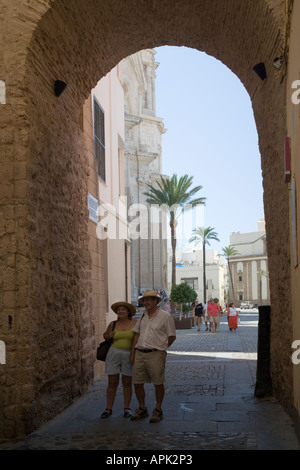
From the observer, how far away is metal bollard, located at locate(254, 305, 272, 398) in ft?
28.7

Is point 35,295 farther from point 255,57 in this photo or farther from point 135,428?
point 255,57

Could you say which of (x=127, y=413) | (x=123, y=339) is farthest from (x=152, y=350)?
(x=127, y=413)

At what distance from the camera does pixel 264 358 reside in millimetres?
8859

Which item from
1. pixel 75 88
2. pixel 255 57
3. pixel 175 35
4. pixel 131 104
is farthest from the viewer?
pixel 131 104

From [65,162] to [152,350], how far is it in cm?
302

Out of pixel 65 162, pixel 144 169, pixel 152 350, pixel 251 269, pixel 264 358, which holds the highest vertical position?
pixel 144 169

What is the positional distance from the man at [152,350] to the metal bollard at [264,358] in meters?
1.95

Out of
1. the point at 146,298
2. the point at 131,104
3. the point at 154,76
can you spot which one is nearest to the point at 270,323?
the point at 146,298

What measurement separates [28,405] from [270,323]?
3892 mm

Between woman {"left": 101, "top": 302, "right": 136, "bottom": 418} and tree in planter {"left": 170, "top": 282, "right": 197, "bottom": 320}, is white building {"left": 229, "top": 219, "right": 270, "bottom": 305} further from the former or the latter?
woman {"left": 101, "top": 302, "right": 136, "bottom": 418}

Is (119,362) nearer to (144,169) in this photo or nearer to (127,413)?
(127,413)

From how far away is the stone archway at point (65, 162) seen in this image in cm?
678

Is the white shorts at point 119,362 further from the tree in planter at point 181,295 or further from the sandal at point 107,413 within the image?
the tree in planter at point 181,295

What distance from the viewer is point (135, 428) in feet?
22.6
